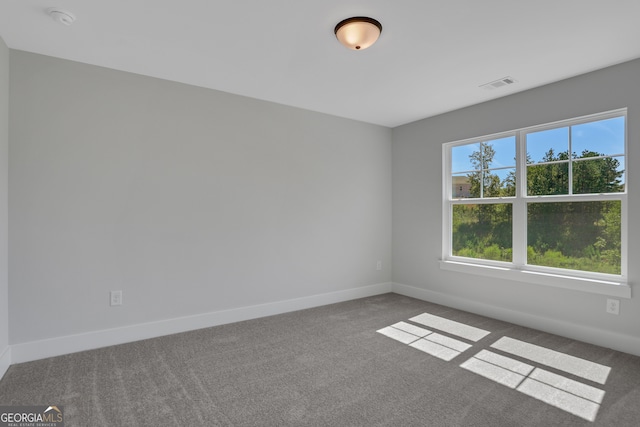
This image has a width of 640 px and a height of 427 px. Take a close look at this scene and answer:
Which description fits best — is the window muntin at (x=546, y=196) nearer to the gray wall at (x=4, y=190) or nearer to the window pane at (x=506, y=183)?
the window pane at (x=506, y=183)

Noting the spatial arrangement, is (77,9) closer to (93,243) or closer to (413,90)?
(93,243)

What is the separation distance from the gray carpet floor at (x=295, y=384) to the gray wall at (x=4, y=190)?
370 millimetres

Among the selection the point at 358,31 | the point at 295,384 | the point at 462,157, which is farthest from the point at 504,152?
the point at 295,384

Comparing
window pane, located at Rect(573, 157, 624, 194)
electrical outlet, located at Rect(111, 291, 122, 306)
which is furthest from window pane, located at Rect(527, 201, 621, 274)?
Answer: electrical outlet, located at Rect(111, 291, 122, 306)

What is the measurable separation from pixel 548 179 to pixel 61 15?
171 inches

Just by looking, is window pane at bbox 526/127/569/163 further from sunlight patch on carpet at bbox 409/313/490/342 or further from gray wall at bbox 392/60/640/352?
sunlight patch on carpet at bbox 409/313/490/342

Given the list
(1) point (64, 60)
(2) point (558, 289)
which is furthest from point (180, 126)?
(2) point (558, 289)

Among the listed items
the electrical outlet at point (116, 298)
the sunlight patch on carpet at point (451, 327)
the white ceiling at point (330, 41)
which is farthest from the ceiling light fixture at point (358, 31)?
the electrical outlet at point (116, 298)

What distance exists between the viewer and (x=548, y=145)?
135 inches

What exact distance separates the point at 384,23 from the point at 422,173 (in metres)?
2.62

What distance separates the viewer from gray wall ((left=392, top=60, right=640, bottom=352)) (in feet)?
9.30

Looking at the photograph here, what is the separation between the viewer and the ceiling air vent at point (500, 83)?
10.5 ft

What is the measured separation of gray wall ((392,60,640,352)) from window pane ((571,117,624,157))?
0.14 m

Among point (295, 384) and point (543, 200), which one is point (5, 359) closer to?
point (295, 384)
